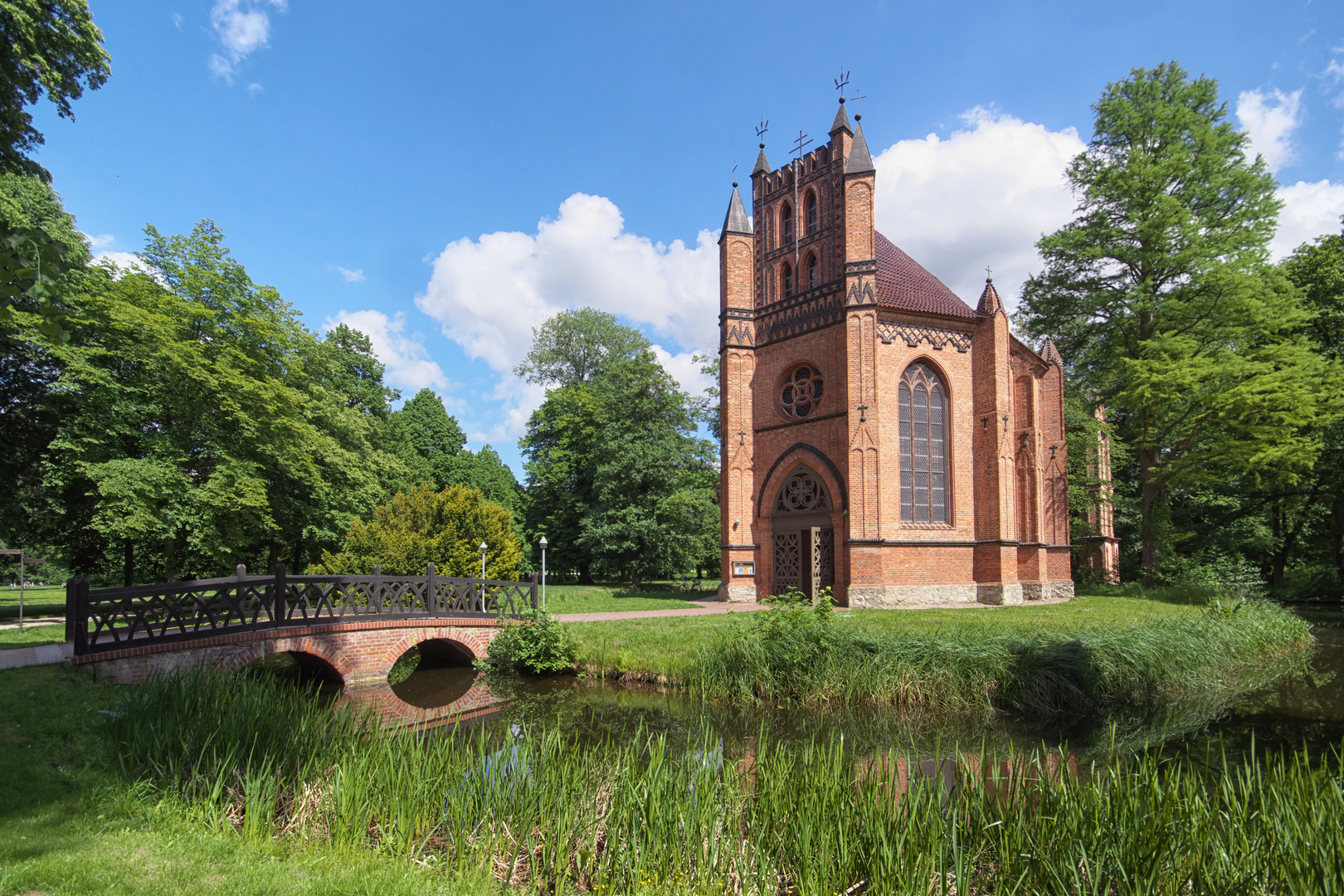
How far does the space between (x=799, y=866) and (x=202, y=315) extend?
21.5 meters

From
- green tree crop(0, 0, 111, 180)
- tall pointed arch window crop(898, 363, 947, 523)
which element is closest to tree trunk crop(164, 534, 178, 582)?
green tree crop(0, 0, 111, 180)

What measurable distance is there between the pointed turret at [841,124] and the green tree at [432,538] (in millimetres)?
16047

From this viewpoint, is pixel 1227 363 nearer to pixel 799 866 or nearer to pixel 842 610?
pixel 842 610

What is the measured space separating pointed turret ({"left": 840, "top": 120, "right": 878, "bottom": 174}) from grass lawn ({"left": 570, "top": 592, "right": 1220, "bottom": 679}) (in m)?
13.3

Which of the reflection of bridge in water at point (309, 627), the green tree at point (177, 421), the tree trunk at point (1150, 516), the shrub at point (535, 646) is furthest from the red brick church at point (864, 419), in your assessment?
the green tree at point (177, 421)

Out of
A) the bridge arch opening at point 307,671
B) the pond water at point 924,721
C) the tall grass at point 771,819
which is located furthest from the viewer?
the bridge arch opening at point 307,671

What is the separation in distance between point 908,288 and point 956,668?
15013 mm

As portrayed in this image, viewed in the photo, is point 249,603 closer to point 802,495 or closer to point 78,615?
point 78,615

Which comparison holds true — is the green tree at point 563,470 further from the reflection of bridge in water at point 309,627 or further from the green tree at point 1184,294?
the green tree at point 1184,294

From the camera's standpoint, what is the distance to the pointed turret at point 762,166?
23594 millimetres

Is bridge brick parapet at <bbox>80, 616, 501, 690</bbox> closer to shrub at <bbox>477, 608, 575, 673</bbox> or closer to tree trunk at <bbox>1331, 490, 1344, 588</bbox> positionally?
shrub at <bbox>477, 608, 575, 673</bbox>

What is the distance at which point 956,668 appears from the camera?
10609 mm

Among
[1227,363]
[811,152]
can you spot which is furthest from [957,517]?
[811,152]

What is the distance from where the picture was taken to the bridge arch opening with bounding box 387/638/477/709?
43.1ft
